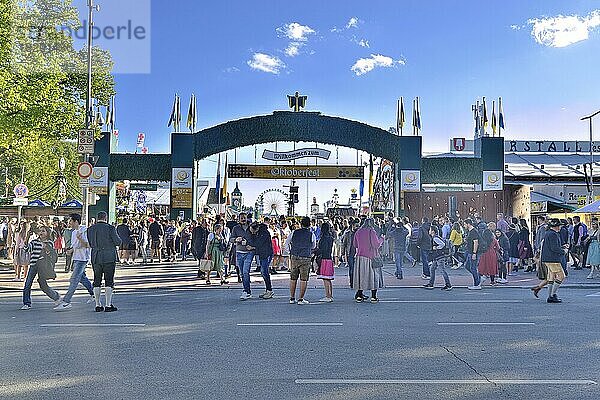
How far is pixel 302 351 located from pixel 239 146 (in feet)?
88.0

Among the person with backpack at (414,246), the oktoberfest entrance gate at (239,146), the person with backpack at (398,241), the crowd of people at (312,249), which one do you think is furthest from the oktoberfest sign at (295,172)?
the person with backpack at (398,241)

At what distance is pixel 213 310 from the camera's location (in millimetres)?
12305

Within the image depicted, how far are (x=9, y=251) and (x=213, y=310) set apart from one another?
49.9ft

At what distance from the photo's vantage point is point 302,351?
827cm

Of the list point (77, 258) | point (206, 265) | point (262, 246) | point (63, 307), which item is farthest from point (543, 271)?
point (63, 307)

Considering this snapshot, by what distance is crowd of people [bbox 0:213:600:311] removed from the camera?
43.1 ft

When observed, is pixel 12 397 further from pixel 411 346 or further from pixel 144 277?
pixel 144 277

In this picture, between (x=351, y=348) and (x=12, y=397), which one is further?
(x=351, y=348)

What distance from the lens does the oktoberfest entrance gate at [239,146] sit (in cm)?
3384

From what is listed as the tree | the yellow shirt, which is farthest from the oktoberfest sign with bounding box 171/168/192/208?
the yellow shirt

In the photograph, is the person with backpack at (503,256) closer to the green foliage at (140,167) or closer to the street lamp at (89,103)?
the street lamp at (89,103)

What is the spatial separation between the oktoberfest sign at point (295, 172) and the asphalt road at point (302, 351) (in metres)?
24.2

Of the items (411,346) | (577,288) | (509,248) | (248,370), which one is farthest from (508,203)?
(248,370)

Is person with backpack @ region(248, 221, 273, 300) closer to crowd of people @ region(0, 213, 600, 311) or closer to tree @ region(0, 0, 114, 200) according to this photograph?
crowd of people @ region(0, 213, 600, 311)
